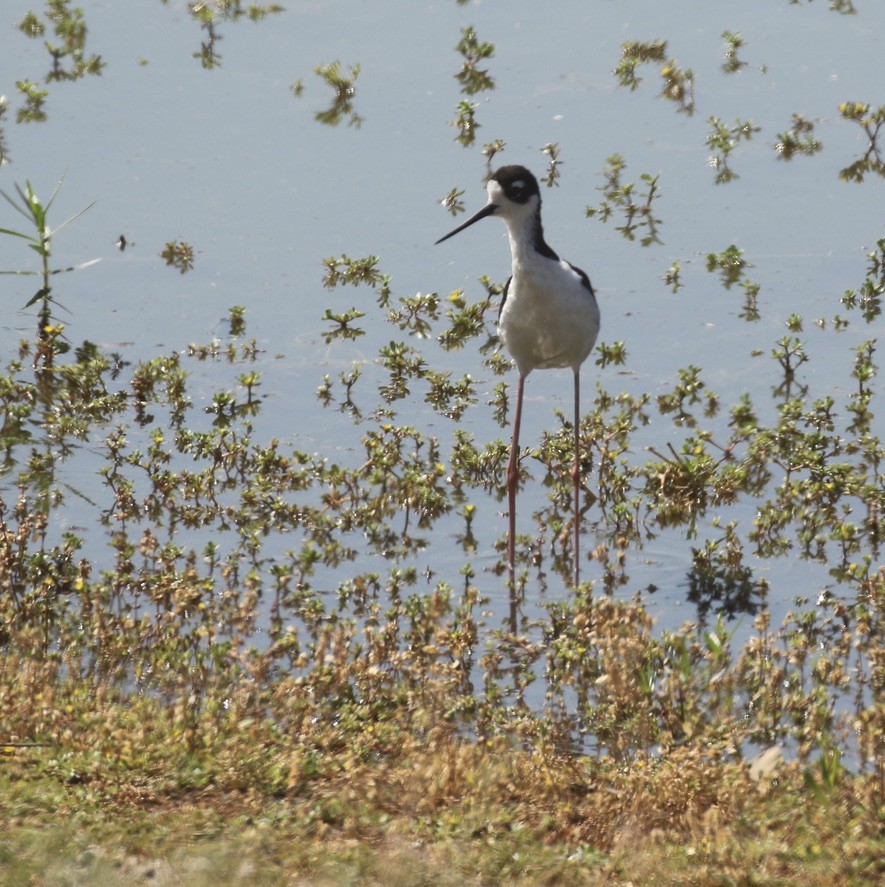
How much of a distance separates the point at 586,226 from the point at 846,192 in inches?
87.8

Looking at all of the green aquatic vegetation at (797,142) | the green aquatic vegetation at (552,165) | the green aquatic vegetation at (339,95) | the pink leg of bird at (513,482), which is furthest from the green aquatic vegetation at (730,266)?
the green aquatic vegetation at (339,95)

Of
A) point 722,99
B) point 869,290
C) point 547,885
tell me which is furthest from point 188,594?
point 722,99

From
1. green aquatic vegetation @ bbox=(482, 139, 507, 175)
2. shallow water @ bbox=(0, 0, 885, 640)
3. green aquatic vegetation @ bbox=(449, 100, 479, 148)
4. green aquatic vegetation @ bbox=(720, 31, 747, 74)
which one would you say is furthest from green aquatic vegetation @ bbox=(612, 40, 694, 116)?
green aquatic vegetation @ bbox=(482, 139, 507, 175)

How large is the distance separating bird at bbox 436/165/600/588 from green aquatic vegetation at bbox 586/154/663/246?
3.62 metres

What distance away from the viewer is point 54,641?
21.5ft

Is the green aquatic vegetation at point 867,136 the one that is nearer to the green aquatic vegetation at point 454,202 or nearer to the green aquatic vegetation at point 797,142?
the green aquatic vegetation at point 797,142

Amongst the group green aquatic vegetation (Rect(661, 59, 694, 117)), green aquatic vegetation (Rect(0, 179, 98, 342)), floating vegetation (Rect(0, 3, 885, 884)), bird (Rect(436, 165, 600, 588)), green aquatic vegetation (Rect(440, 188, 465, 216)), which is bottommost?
floating vegetation (Rect(0, 3, 885, 884))

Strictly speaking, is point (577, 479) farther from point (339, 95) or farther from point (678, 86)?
point (678, 86)

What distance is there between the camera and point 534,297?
8.05m

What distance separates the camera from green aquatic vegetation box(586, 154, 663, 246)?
1188 centimetres

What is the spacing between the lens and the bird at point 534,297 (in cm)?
805

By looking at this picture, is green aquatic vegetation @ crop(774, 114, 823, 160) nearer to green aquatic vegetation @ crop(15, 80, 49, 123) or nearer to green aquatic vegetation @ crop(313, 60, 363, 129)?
green aquatic vegetation @ crop(313, 60, 363, 129)

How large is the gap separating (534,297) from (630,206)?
443 cm

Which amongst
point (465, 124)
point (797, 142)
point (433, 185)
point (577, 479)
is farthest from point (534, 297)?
point (797, 142)
